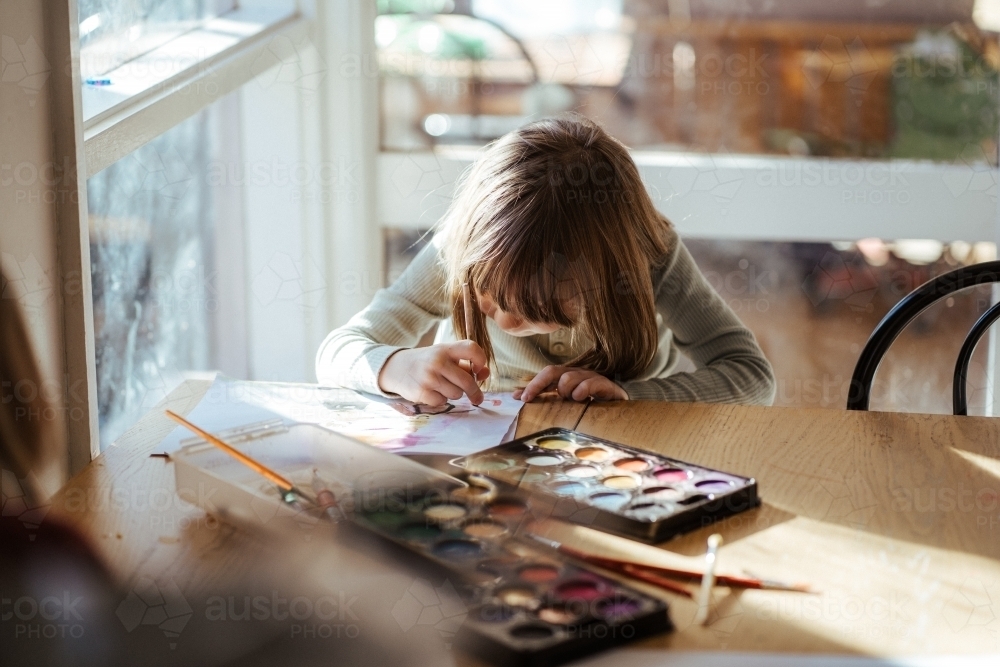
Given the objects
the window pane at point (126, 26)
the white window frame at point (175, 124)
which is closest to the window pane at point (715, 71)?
the white window frame at point (175, 124)

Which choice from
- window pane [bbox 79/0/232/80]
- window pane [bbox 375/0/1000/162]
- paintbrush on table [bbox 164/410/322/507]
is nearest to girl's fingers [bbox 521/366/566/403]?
paintbrush on table [bbox 164/410/322/507]

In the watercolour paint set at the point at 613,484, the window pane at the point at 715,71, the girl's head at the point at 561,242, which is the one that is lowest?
the watercolour paint set at the point at 613,484

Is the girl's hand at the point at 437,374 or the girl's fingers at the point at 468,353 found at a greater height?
the girl's fingers at the point at 468,353

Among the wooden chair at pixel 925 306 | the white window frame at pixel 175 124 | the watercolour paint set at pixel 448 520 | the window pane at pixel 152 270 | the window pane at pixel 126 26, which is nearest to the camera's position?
the watercolour paint set at pixel 448 520

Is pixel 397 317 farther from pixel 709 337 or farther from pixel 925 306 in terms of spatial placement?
pixel 925 306

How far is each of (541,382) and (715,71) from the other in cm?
94

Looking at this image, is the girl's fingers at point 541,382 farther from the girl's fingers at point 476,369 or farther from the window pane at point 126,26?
the window pane at point 126,26

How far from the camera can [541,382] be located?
971 mm

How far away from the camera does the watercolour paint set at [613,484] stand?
0.64 m

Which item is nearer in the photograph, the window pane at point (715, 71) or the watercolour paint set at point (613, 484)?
the watercolour paint set at point (613, 484)

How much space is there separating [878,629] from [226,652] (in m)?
0.37

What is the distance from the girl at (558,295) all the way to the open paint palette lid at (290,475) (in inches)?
8.4

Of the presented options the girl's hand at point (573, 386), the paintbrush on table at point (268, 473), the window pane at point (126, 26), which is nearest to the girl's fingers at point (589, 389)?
the girl's hand at point (573, 386)

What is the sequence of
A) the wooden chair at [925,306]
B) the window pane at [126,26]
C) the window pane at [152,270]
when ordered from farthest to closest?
the window pane at [152,270]
the window pane at [126,26]
the wooden chair at [925,306]
